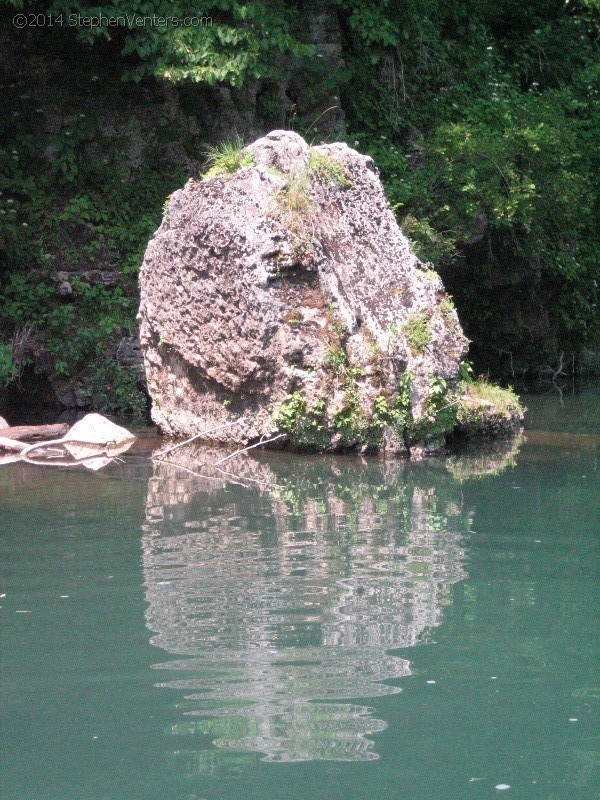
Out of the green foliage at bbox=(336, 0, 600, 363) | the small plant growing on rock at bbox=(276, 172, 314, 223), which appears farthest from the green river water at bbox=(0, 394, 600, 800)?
the green foliage at bbox=(336, 0, 600, 363)

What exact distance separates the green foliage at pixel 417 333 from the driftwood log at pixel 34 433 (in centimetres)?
383

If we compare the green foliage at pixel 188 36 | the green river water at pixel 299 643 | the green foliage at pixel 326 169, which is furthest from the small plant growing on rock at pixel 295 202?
the green river water at pixel 299 643

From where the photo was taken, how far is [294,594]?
19.3ft

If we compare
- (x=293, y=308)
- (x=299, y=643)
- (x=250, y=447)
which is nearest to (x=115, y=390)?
(x=250, y=447)

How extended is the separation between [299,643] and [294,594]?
2.64ft

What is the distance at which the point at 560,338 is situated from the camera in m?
19.0

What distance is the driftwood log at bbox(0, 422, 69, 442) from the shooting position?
1135 centimetres

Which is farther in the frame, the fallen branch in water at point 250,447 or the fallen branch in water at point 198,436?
the fallen branch in water at point 198,436

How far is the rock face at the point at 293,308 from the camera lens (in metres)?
10.9

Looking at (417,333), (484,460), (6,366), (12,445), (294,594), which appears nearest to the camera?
(294,594)

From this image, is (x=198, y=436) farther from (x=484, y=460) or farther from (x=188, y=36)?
(x=188, y=36)

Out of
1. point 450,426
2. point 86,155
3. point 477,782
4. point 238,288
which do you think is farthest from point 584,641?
point 86,155

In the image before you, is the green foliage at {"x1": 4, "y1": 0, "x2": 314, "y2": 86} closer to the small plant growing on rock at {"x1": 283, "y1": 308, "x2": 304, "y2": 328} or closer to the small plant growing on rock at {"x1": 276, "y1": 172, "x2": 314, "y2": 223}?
the small plant growing on rock at {"x1": 276, "y1": 172, "x2": 314, "y2": 223}

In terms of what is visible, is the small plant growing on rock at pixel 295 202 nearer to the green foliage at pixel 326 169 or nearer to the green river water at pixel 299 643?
the green foliage at pixel 326 169
